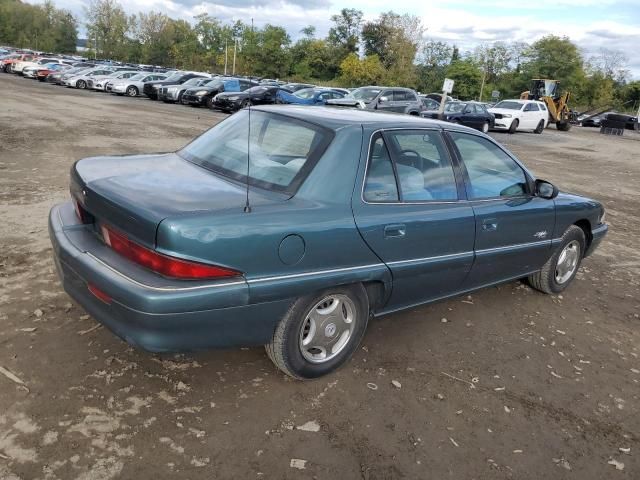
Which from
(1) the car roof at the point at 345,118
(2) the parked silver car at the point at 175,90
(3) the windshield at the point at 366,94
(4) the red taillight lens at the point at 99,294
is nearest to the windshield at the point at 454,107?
(3) the windshield at the point at 366,94

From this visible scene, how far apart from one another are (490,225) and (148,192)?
243 centimetres

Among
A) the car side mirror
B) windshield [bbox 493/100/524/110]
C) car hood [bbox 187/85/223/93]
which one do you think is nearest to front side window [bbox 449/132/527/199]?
the car side mirror

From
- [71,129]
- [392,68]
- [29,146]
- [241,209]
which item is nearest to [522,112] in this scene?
[71,129]

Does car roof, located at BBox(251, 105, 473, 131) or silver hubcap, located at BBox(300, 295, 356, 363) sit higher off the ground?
car roof, located at BBox(251, 105, 473, 131)

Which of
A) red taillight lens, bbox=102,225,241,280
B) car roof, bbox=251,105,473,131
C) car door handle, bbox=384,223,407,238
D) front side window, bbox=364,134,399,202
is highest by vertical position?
car roof, bbox=251,105,473,131

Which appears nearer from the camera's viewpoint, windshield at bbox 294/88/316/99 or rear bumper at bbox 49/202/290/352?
rear bumper at bbox 49/202/290/352

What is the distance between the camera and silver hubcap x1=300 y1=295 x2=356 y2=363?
3158 mm

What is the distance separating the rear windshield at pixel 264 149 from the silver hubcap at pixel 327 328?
0.73 metres

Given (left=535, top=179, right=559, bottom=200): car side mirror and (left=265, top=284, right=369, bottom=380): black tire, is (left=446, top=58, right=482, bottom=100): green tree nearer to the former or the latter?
(left=535, top=179, right=559, bottom=200): car side mirror

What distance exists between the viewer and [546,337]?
4.18 m

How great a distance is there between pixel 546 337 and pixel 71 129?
487 inches

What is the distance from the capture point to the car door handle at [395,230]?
325cm

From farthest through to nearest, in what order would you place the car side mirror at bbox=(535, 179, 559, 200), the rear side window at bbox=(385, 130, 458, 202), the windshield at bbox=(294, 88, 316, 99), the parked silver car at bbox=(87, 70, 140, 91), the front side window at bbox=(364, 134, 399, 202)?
the parked silver car at bbox=(87, 70, 140, 91) → the windshield at bbox=(294, 88, 316, 99) → the car side mirror at bbox=(535, 179, 559, 200) → the rear side window at bbox=(385, 130, 458, 202) → the front side window at bbox=(364, 134, 399, 202)

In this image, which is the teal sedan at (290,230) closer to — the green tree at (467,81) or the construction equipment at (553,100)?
the construction equipment at (553,100)
